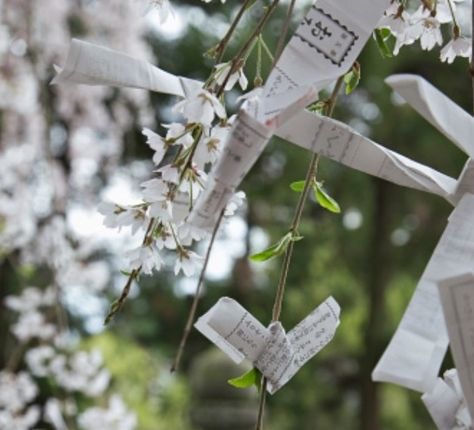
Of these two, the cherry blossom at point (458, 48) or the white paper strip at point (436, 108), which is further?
the cherry blossom at point (458, 48)

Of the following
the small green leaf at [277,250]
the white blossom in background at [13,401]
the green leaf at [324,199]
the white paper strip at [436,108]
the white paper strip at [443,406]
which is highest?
the white paper strip at [436,108]

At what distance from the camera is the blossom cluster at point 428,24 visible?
38 cm

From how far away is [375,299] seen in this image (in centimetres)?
426

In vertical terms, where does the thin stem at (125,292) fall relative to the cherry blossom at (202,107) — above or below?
below

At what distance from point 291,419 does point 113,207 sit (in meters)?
4.59

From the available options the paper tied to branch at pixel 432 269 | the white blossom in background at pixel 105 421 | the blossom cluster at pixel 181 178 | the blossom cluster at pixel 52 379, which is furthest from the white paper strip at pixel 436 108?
the white blossom in background at pixel 105 421

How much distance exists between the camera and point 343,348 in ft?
15.6

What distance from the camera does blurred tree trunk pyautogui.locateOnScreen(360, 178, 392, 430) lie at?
410cm

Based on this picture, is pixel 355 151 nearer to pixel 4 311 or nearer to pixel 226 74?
pixel 226 74

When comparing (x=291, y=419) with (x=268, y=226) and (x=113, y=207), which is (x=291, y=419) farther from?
(x=113, y=207)

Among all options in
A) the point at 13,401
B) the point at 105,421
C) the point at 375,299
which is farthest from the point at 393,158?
the point at 375,299

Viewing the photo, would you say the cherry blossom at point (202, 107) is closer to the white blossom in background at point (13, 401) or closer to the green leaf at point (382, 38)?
the green leaf at point (382, 38)

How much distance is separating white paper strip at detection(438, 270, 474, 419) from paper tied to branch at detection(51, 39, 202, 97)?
15 cm

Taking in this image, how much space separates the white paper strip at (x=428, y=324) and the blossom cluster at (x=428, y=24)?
0.12m
